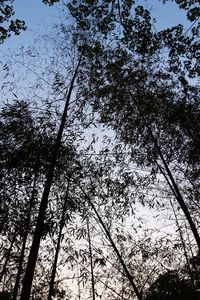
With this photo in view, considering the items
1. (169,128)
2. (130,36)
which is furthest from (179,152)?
(130,36)

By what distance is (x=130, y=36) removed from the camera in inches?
244

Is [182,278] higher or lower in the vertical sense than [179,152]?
lower

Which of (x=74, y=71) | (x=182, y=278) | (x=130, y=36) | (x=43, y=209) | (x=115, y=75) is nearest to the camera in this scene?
(x=43, y=209)

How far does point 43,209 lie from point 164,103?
439cm

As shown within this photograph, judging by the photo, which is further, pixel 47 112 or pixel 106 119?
pixel 106 119

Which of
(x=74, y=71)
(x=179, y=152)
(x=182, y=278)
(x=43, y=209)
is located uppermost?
(x=74, y=71)

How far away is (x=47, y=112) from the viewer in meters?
6.98

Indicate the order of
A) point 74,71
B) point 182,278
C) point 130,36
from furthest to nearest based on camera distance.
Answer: point 182,278 < point 74,71 < point 130,36

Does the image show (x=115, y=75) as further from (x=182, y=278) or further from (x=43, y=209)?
(x=182, y=278)

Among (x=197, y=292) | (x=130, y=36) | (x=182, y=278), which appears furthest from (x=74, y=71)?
(x=197, y=292)

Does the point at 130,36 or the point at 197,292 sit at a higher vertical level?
the point at 130,36

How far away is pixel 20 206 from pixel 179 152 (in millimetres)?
4055

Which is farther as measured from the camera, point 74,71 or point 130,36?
point 74,71

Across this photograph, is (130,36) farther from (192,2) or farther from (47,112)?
(47,112)
